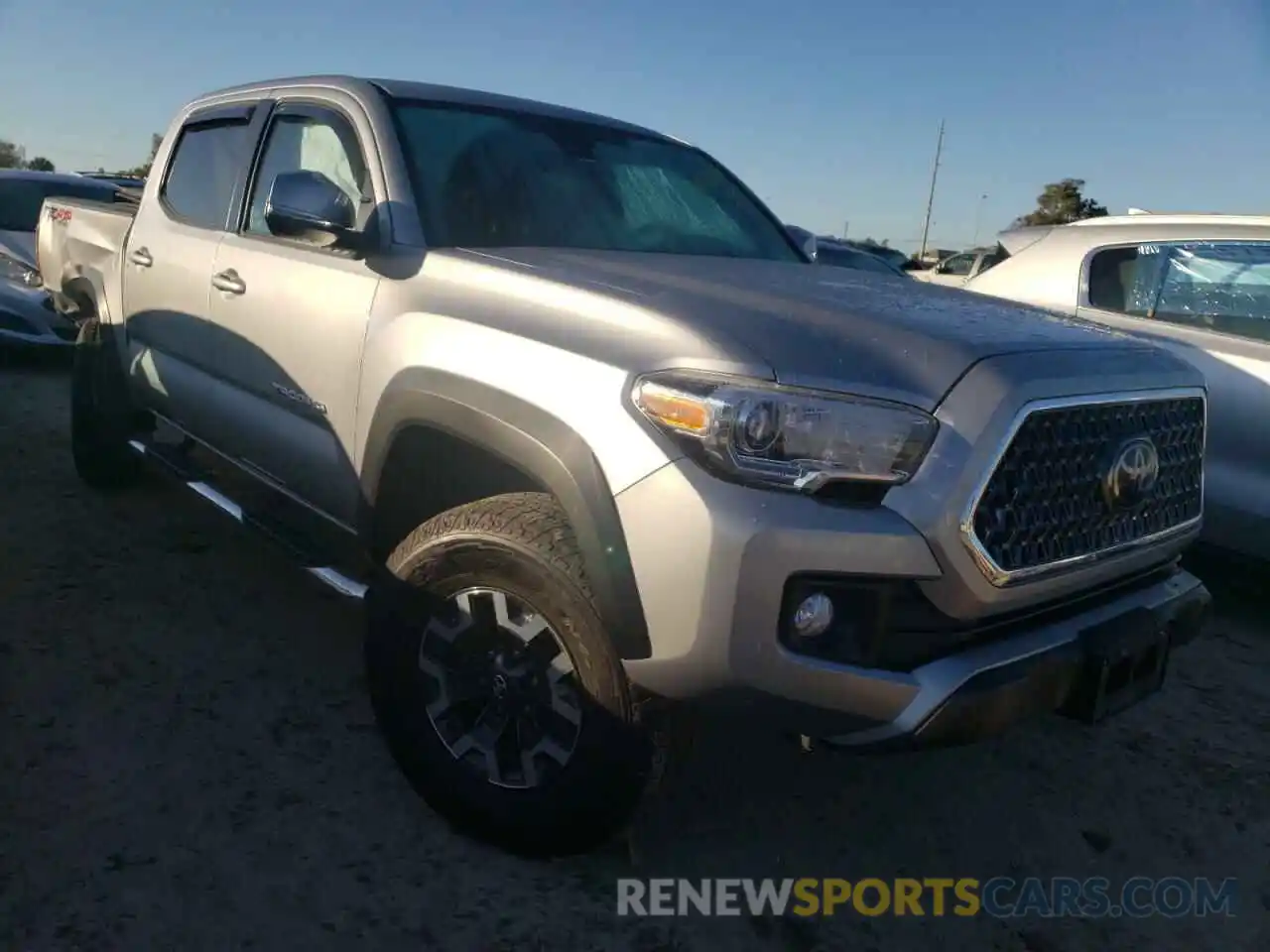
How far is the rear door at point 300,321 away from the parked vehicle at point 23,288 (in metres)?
4.54

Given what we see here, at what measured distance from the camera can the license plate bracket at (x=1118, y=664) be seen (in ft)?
7.45

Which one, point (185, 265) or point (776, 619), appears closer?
point (776, 619)

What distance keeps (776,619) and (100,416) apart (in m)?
4.01

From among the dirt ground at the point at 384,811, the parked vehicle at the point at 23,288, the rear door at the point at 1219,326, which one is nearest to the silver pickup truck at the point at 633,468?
the dirt ground at the point at 384,811

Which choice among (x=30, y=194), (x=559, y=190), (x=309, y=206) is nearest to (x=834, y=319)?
(x=559, y=190)

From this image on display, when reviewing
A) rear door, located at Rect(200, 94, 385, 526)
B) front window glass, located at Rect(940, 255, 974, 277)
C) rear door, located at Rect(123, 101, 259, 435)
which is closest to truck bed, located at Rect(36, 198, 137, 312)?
rear door, located at Rect(123, 101, 259, 435)

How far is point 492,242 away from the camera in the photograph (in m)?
3.04

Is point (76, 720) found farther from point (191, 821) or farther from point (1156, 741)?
point (1156, 741)

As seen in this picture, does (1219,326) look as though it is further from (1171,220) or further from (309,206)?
(309,206)

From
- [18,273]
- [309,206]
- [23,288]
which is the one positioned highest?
[309,206]

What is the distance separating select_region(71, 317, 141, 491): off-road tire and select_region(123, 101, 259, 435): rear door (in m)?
0.25

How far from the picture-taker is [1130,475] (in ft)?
7.77

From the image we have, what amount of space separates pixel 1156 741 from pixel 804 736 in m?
1.96

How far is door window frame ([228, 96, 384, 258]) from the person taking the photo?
2.96 meters
